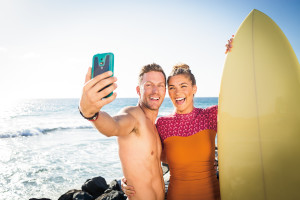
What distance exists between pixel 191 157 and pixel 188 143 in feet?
0.49

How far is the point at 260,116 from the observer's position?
87.7 inches

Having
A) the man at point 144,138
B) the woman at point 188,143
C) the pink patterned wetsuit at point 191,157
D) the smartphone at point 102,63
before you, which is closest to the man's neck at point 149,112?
the man at point 144,138

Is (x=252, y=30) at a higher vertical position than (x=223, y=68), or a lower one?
higher

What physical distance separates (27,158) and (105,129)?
9.11m

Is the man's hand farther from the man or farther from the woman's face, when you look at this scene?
the woman's face

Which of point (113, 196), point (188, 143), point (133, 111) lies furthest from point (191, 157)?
point (113, 196)

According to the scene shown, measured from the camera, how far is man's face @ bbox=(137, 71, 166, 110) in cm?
241

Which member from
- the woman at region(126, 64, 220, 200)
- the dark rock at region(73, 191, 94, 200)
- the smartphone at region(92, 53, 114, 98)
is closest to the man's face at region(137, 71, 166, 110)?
the woman at region(126, 64, 220, 200)

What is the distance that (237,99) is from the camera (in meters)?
2.34

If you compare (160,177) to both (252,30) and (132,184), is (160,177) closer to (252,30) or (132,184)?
(132,184)

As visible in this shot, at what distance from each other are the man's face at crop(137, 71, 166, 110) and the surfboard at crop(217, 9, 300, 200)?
75cm

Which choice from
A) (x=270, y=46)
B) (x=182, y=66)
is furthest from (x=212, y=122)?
(x=270, y=46)

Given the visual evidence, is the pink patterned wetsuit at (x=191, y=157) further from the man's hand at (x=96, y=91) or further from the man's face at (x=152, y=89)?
the man's hand at (x=96, y=91)

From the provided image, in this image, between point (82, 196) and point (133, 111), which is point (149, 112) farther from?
point (82, 196)
